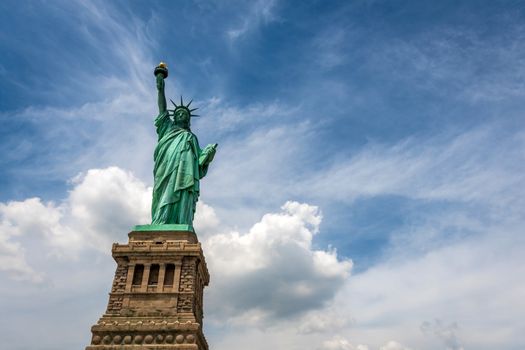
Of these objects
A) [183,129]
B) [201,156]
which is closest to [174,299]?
[201,156]

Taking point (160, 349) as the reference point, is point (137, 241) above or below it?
above

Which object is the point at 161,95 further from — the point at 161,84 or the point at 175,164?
the point at 175,164

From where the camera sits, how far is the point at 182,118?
34.2 meters

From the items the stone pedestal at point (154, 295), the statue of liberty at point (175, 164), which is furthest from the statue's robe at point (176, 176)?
the stone pedestal at point (154, 295)

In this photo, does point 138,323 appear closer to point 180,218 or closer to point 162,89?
point 180,218

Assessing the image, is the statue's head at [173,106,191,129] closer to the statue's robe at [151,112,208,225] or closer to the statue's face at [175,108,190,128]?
the statue's face at [175,108,190,128]

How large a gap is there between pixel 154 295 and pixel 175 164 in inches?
340

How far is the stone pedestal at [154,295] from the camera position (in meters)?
24.4

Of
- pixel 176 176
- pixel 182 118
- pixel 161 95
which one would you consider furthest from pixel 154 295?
pixel 161 95

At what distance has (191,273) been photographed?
26844mm

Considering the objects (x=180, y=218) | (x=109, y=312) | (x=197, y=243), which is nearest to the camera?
(x=109, y=312)

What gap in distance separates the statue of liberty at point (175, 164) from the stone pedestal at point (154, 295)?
184 centimetres

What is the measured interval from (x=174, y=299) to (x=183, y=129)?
40.8 ft

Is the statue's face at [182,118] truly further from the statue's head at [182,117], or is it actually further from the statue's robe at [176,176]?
the statue's robe at [176,176]
